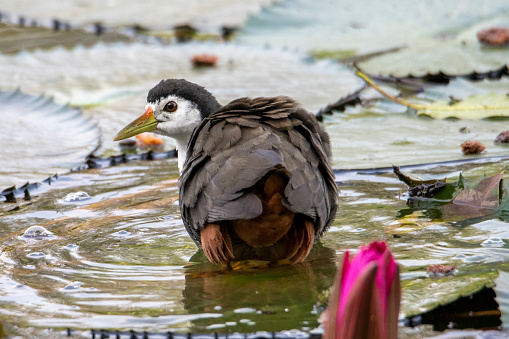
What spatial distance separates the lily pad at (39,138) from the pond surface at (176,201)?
0.04ft

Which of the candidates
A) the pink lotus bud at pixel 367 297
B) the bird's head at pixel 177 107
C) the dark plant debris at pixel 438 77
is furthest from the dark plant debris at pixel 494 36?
the pink lotus bud at pixel 367 297

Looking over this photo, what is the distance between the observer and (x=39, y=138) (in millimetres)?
3793

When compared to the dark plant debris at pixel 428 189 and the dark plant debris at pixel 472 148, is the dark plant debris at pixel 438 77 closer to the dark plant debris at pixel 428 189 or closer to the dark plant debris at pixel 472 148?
the dark plant debris at pixel 472 148

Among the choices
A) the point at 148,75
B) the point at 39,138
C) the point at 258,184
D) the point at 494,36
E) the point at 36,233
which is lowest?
the point at 36,233

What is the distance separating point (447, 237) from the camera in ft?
7.85

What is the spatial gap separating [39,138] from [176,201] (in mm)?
1161

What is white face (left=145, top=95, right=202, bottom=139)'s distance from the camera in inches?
119

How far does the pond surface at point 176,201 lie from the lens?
194cm

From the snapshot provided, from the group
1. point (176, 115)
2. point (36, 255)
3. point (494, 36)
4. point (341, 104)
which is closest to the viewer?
point (36, 255)

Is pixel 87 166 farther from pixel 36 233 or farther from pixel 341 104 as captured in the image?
pixel 341 104

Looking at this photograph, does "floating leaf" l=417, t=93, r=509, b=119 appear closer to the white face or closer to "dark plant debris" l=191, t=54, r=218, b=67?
the white face

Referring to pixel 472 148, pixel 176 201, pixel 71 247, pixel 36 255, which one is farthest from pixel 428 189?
pixel 36 255

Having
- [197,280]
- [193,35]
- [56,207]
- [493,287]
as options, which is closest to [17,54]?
[193,35]

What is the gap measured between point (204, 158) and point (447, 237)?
2.95 ft
